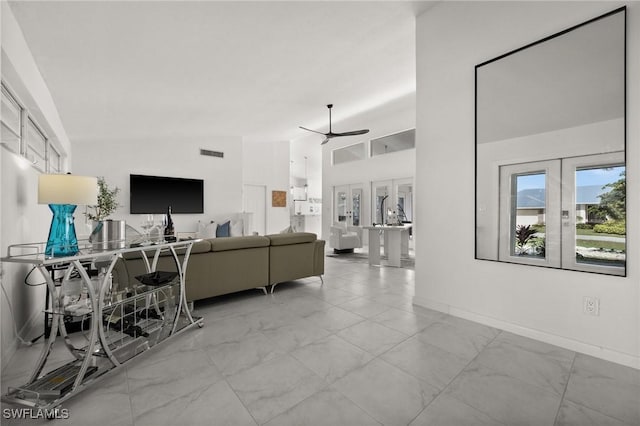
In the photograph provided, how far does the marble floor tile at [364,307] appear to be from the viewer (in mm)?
2904

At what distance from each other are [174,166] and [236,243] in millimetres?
4220

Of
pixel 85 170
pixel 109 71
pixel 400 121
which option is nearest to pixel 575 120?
pixel 109 71

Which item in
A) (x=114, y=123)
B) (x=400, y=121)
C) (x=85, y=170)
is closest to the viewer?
(x=114, y=123)

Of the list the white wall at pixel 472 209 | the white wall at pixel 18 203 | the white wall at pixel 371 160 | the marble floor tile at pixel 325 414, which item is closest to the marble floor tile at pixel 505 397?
the marble floor tile at pixel 325 414

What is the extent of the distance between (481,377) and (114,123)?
19.8ft

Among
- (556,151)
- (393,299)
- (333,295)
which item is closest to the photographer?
(556,151)

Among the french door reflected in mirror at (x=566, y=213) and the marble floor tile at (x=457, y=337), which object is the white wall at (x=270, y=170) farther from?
the french door reflected in mirror at (x=566, y=213)

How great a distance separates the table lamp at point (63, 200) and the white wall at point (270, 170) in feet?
20.1

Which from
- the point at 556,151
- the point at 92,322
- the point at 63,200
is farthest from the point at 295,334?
the point at 556,151

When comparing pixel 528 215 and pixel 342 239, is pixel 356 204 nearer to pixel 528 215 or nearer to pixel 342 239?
pixel 342 239

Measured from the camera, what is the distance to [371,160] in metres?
8.07

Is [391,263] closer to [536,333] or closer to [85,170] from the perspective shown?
[536,333]

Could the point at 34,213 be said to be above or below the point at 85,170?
below

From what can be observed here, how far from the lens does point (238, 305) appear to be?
3.17 meters
